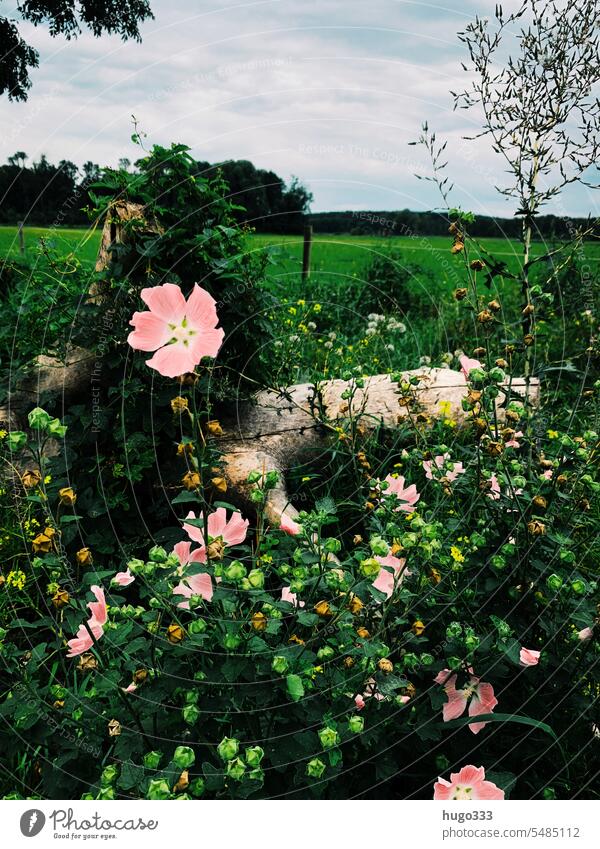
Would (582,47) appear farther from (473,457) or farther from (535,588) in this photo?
(535,588)

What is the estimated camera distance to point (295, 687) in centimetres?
137

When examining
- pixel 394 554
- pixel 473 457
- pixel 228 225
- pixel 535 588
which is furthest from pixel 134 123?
pixel 535 588

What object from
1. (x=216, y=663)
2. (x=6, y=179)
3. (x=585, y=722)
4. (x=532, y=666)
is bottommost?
(x=585, y=722)

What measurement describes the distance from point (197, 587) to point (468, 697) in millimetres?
685

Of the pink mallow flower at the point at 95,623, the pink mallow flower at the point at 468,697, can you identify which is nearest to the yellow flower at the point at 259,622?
the pink mallow flower at the point at 95,623

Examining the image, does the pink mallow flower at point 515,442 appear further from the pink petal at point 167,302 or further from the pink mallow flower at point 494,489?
the pink petal at point 167,302

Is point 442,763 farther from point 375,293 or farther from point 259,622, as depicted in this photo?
point 375,293

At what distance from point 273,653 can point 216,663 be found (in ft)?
A: 0.53

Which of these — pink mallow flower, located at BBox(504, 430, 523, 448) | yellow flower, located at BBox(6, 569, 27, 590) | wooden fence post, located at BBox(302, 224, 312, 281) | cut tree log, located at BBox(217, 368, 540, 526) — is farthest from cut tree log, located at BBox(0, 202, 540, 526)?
wooden fence post, located at BBox(302, 224, 312, 281)

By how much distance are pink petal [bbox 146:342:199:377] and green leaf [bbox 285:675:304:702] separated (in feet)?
2.00

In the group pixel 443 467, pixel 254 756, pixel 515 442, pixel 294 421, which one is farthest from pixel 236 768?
pixel 294 421

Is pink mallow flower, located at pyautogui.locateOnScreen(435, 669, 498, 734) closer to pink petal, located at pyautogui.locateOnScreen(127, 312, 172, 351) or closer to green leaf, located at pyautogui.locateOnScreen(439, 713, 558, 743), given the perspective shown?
green leaf, located at pyautogui.locateOnScreen(439, 713, 558, 743)

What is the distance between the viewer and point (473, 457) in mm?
2004

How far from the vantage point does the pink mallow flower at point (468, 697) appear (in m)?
1.69
